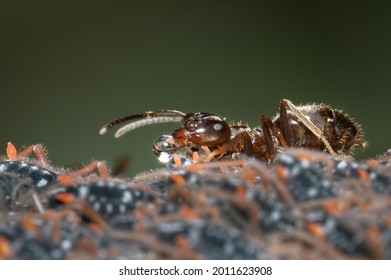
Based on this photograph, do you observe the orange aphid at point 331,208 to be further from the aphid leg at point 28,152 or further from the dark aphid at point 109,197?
the aphid leg at point 28,152

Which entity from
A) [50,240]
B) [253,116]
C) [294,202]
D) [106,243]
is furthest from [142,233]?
[253,116]

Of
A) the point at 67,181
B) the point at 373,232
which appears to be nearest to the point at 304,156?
the point at 373,232

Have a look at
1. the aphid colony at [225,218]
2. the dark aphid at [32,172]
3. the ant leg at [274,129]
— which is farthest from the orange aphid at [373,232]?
the ant leg at [274,129]

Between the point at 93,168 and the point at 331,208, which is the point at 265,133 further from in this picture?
the point at 331,208

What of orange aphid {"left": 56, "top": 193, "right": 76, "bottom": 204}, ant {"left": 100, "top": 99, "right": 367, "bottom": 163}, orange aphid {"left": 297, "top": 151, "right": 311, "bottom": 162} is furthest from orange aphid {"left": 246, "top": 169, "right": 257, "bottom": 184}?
ant {"left": 100, "top": 99, "right": 367, "bottom": 163}

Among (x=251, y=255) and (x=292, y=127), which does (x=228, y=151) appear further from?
(x=251, y=255)

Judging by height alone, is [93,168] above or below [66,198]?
above
